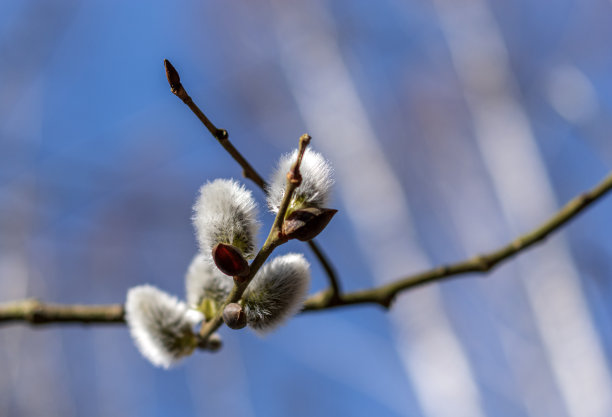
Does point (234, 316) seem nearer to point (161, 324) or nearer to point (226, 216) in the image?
point (226, 216)

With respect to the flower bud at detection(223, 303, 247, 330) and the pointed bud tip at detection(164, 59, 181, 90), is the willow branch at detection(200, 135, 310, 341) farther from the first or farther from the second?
the pointed bud tip at detection(164, 59, 181, 90)

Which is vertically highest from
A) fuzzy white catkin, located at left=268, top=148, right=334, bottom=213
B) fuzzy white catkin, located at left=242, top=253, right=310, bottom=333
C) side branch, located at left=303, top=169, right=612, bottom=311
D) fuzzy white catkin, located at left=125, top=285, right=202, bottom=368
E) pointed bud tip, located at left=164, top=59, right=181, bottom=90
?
pointed bud tip, located at left=164, top=59, right=181, bottom=90

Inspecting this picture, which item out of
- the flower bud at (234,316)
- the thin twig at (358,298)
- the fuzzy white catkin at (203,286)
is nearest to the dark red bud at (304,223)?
the flower bud at (234,316)

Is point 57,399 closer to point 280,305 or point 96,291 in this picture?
point 96,291

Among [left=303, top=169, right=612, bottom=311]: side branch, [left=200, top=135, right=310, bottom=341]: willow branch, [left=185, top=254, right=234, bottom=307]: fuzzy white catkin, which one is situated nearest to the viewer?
[left=200, top=135, right=310, bottom=341]: willow branch

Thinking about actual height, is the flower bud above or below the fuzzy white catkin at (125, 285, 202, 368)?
above

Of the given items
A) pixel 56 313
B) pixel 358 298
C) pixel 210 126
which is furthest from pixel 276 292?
pixel 56 313

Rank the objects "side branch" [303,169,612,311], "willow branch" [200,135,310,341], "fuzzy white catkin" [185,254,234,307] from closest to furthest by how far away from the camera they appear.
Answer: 1. "willow branch" [200,135,310,341]
2. "fuzzy white catkin" [185,254,234,307]
3. "side branch" [303,169,612,311]

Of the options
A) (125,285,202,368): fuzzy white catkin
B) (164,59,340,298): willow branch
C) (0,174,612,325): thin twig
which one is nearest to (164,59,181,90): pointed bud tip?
(164,59,340,298): willow branch

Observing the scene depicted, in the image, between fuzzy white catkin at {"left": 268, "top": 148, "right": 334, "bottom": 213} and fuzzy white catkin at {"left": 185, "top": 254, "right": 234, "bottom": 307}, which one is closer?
fuzzy white catkin at {"left": 268, "top": 148, "right": 334, "bottom": 213}
